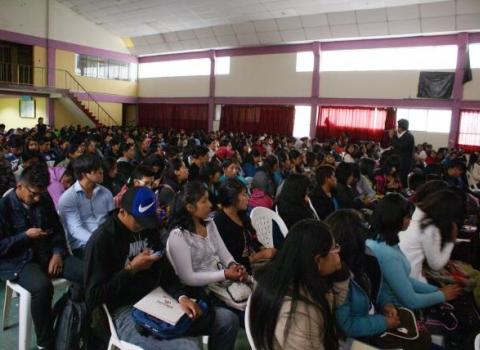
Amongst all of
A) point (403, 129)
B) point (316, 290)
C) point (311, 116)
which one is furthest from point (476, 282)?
point (311, 116)

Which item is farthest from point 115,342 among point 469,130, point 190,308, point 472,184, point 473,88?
point 473,88

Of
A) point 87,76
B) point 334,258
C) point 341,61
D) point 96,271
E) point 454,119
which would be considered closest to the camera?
point 334,258

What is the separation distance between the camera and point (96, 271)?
6.27 ft

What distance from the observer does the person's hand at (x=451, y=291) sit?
7.54ft

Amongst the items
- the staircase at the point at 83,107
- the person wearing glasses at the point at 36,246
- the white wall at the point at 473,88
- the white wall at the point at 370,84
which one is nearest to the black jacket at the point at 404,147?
the person wearing glasses at the point at 36,246

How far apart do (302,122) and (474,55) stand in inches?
227

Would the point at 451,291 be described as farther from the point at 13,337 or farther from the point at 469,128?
the point at 469,128

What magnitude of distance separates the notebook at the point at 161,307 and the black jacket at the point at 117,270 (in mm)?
104

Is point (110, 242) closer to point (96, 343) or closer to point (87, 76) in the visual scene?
point (96, 343)

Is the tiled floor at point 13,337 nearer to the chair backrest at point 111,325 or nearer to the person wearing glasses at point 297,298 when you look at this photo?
the chair backrest at point 111,325

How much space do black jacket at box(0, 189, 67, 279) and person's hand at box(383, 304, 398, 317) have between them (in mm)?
2115

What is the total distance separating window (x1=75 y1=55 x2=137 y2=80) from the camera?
17.0 m

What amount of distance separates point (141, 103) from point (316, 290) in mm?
19337

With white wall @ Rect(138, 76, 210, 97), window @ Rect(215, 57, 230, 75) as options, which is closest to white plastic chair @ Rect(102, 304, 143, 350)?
window @ Rect(215, 57, 230, 75)
